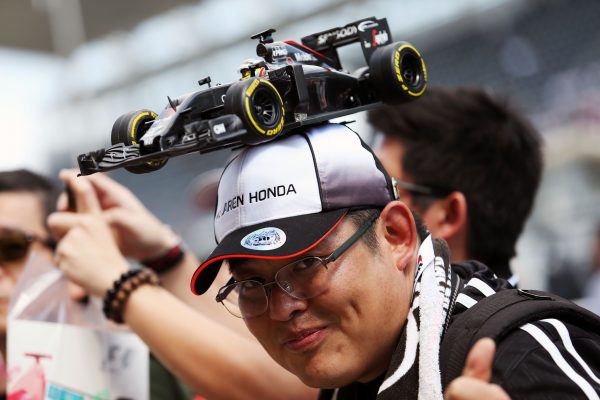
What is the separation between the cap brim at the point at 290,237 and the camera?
1.41 metres

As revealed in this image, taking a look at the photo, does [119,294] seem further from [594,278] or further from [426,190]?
[594,278]

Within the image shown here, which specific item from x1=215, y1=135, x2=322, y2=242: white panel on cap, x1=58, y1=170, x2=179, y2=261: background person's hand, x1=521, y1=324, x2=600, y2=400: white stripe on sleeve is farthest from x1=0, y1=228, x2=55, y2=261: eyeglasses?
x1=521, y1=324, x2=600, y2=400: white stripe on sleeve

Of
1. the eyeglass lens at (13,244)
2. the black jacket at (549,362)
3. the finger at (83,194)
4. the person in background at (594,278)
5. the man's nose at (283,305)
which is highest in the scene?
the finger at (83,194)

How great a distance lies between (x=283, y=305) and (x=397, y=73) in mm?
448

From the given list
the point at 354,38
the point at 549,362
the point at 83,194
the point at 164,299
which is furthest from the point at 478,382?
the point at 83,194

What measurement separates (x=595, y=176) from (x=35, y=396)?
5.29 meters

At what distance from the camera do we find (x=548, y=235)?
634 centimetres

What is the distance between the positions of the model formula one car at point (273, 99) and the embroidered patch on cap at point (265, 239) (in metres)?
0.16

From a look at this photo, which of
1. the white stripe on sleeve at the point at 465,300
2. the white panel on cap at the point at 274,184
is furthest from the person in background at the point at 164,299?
the white stripe on sleeve at the point at 465,300

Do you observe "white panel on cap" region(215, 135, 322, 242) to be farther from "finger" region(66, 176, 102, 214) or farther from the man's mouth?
"finger" region(66, 176, 102, 214)

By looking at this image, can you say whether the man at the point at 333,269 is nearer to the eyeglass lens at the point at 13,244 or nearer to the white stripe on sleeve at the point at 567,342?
the white stripe on sleeve at the point at 567,342

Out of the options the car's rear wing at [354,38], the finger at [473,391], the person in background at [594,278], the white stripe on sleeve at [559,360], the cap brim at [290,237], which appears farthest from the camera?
the person in background at [594,278]

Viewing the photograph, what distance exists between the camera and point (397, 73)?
1.49m

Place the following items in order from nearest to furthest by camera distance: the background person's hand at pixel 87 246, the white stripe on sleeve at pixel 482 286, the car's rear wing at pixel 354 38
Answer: the white stripe on sleeve at pixel 482 286 → the car's rear wing at pixel 354 38 → the background person's hand at pixel 87 246
